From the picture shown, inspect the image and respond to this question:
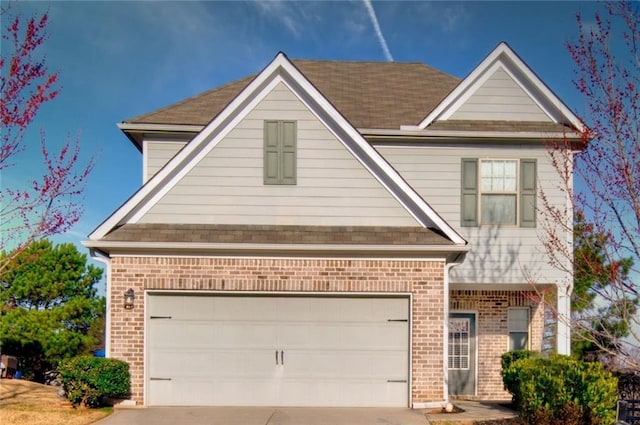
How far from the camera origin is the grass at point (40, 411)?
9570 millimetres

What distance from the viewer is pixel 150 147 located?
14.2 meters

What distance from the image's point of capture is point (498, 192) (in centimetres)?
1373

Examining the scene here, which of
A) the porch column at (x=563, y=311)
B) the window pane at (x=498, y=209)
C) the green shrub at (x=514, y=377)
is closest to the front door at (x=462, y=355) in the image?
the porch column at (x=563, y=311)

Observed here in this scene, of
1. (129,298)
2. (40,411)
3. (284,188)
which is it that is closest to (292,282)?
(284,188)

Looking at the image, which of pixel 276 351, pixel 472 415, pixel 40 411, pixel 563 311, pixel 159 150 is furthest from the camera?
pixel 159 150

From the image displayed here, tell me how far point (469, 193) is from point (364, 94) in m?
4.43

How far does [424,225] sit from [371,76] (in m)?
7.52

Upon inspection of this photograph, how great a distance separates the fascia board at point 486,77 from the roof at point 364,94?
79cm

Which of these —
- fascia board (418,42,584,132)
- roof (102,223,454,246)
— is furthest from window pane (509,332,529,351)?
fascia board (418,42,584,132)

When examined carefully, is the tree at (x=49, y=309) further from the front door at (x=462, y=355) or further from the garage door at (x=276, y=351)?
the front door at (x=462, y=355)

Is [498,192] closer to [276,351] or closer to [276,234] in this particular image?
[276,234]

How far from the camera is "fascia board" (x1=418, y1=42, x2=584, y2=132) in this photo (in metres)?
13.9

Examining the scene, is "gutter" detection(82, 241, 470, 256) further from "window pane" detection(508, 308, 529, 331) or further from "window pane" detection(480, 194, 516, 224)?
"window pane" detection(508, 308, 529, 331)

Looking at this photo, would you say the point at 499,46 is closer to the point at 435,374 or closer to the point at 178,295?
the point at 435,374
